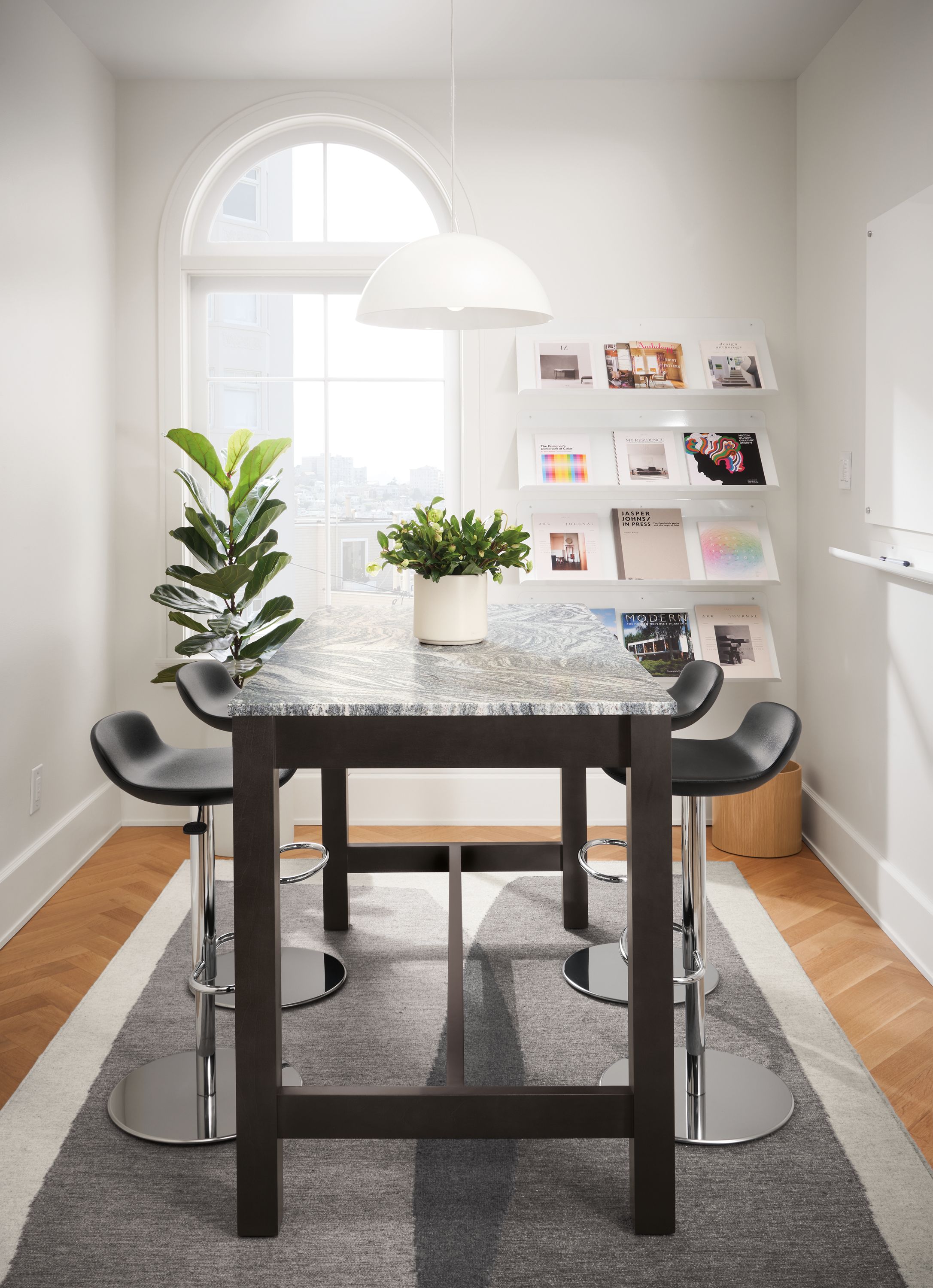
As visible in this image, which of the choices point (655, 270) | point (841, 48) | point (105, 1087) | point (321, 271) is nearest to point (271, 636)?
point (321, 271)

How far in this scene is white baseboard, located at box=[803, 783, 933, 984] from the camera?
3039mm

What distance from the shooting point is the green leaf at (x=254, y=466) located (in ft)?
12.8

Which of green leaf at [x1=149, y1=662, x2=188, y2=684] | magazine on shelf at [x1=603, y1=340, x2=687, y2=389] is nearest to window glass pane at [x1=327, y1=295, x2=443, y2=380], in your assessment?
magazine on shelf at [x1=603, y1=340, x2=687, y2=389]

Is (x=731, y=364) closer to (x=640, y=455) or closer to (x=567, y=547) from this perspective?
(x=640, y=455)

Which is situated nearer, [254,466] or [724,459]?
[254,466]

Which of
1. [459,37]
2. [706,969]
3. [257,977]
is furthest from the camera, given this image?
[459,37]

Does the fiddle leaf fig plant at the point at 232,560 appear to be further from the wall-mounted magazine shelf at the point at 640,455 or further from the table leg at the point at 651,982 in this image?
the table leg at the point at 651,982

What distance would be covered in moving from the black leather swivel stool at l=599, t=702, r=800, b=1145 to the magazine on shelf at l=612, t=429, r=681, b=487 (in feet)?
5.76

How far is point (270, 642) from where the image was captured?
155 inches

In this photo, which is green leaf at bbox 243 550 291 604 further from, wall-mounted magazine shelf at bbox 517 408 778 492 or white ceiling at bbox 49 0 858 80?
white ceiling at bbox 49 0 858 80

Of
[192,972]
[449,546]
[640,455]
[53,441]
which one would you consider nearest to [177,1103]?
[192,972]

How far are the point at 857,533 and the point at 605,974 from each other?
1759mm

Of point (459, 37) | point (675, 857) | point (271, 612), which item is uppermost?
point (459, 37)

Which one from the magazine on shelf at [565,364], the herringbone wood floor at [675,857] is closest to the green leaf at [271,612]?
the herringbone wood floor at [675,857]
